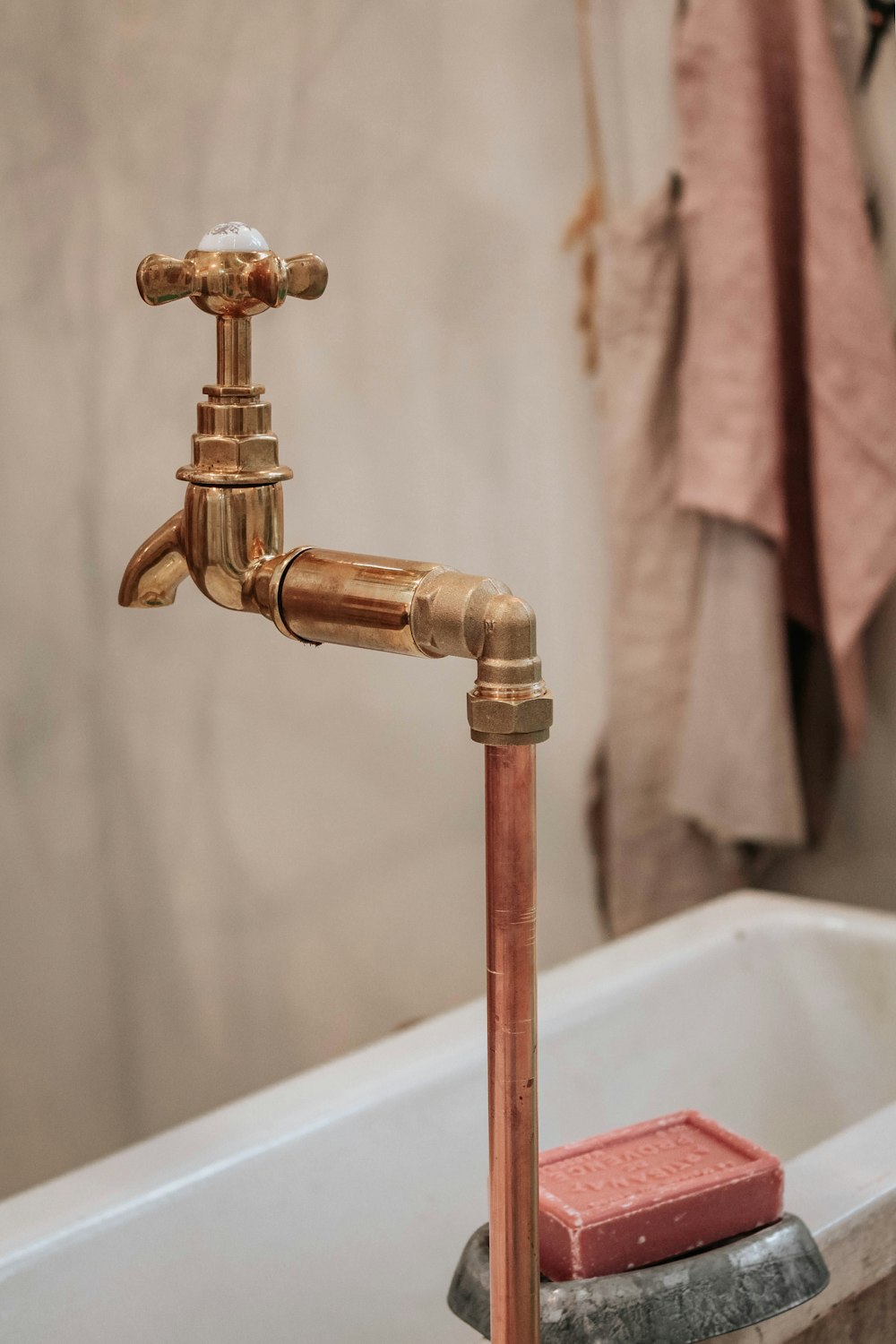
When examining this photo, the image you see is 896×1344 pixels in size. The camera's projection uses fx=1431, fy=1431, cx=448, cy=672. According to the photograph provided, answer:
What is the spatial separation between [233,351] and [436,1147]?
0.61 metres

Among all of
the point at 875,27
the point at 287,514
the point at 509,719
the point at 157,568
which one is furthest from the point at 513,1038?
the point at 875,27

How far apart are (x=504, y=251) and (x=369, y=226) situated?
0.16 metres

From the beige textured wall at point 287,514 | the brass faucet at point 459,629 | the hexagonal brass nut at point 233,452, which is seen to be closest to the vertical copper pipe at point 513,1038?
the brass faucet at point 459,629

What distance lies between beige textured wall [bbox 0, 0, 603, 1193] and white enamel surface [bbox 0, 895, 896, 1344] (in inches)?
13.5

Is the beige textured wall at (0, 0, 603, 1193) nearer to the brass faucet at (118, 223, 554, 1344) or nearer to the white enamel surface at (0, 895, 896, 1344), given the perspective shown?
the white enamel surface at (0, 895, 896, 1344)

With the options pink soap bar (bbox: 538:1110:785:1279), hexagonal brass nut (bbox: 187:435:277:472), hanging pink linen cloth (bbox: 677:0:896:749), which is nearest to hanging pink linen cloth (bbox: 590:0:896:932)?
hanging pink linen cloth (bbox: 677:0:896:749)

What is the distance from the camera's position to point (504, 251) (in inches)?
57.6

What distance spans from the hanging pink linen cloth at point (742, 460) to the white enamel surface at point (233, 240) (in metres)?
0.80

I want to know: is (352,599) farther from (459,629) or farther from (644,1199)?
(644,1199)

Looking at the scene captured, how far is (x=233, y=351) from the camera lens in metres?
0.64

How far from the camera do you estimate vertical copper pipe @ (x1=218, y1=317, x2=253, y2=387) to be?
0.63 metres

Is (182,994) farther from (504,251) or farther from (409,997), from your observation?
(504,251)

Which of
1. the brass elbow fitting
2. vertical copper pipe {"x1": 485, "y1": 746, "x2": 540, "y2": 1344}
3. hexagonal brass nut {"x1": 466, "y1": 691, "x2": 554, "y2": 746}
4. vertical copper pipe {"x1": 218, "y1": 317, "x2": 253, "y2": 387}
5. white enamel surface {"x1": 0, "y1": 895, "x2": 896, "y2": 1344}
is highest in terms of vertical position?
vertical copper pipe {"x1": 218, "y1": 317, "x2": 253, "y2": 387}

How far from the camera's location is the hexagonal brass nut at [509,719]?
570 mm
